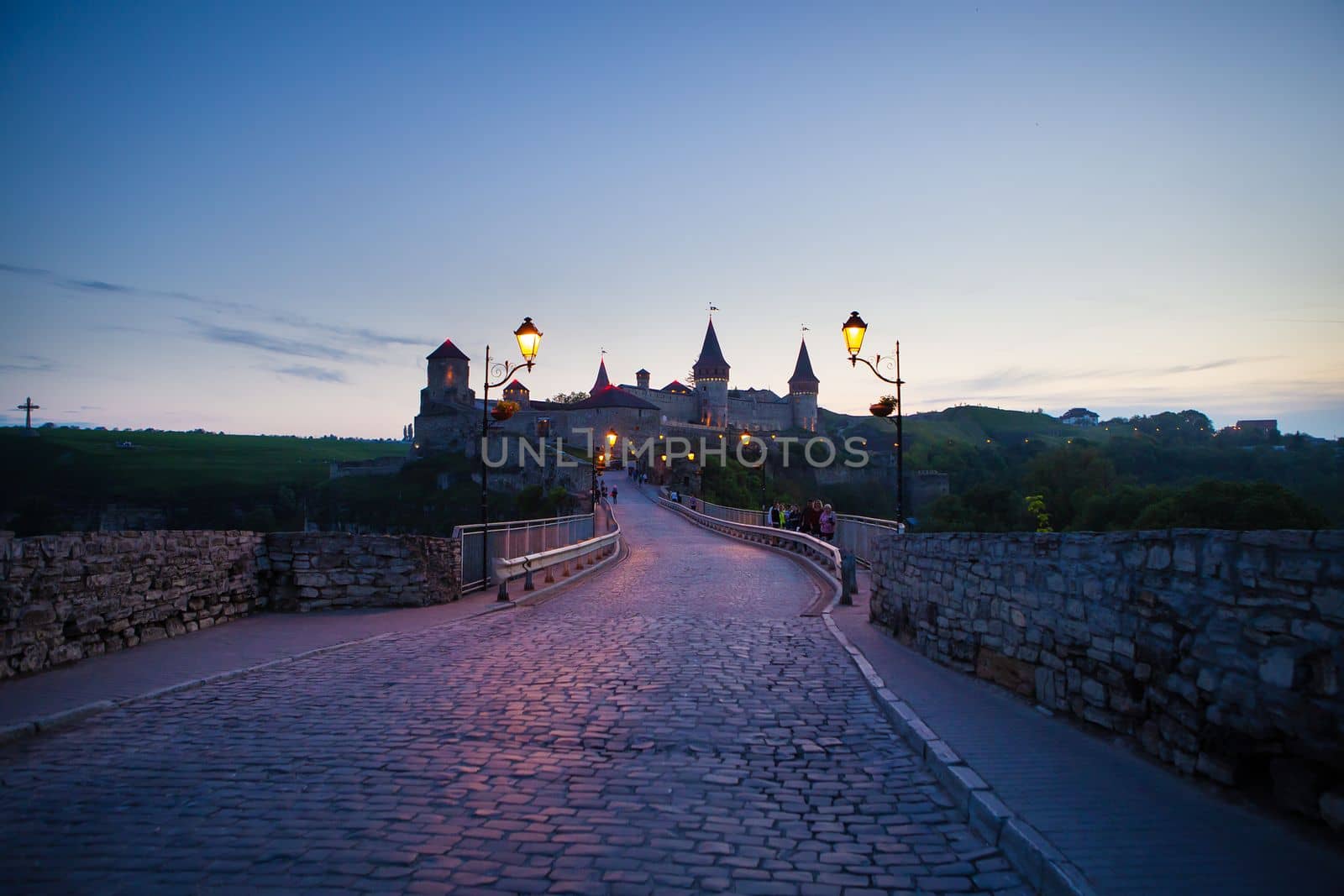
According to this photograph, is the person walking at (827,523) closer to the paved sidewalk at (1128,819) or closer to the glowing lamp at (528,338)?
the glowing lamp at (528,338)

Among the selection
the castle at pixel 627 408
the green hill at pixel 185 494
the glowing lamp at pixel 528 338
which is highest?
the castle at pixel 627 408

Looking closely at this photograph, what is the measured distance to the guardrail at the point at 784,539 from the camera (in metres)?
20.6

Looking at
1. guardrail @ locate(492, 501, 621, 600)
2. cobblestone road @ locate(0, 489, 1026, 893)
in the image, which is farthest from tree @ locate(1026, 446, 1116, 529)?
cobblestone road @ locate(0, 489, 1026, 893)

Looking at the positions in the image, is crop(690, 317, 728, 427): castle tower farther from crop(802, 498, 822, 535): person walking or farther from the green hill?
crop(802, 498, 822, 535): person walking

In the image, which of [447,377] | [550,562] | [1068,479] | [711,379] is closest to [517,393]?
[447,377]

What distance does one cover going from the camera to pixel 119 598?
30.1ft

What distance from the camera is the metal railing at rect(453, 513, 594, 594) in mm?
16078

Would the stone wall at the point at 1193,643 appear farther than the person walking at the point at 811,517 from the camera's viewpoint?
No

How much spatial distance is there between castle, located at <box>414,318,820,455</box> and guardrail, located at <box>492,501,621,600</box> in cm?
6058

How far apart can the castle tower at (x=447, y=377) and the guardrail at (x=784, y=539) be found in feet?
225

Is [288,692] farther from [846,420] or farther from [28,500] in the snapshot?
[846,420]

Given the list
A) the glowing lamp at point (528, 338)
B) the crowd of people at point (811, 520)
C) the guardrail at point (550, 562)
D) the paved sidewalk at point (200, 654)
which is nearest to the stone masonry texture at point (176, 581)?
the paved sidewalk at point (200, 654)

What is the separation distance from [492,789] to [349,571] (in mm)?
9518

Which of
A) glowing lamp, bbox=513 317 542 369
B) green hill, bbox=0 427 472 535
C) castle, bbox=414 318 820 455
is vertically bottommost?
green hill, bbox=0 427 472 535
